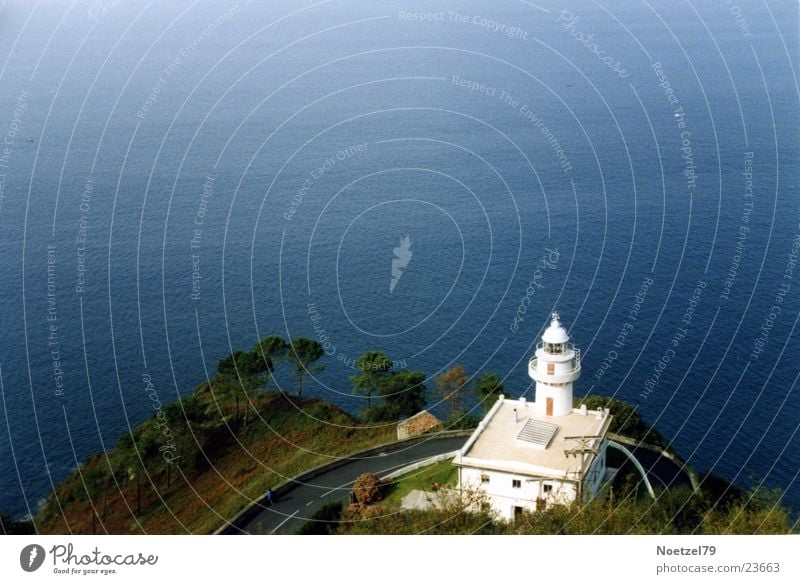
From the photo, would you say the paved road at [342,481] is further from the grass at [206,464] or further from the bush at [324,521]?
the grass at [206,464]

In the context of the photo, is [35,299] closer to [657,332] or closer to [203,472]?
[203,472]

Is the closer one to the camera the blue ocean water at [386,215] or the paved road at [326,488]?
the paved road at [326,488]

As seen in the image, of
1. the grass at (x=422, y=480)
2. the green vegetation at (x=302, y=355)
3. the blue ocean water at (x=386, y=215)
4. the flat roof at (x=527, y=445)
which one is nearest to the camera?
the flat roof at (x=527, y=445)

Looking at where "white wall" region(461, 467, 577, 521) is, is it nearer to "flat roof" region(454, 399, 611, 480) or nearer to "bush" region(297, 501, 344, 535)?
"flat roof" region(454, 399, 611, 480)

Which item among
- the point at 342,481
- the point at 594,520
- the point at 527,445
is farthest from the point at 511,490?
the point at 342,481

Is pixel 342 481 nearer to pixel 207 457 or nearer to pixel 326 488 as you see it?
pixel 326 488

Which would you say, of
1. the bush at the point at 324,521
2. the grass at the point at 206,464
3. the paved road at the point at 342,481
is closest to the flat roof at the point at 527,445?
the paved road at the point at 342,481

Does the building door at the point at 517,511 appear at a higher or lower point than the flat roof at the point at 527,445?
lower

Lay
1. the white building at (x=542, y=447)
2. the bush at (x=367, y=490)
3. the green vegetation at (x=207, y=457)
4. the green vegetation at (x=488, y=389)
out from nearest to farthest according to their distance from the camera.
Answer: the white building at (x=542, y=447), the bush at (x=367, y=490), the green vegetation at (x=207, y=457), the green vegetation at (x=488, y=389)
